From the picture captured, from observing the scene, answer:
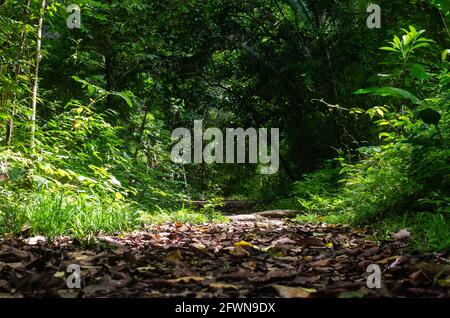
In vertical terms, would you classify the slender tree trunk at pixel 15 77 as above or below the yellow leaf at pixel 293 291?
above

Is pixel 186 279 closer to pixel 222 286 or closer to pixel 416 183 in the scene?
pixel 222 286

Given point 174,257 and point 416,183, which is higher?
point 416,183

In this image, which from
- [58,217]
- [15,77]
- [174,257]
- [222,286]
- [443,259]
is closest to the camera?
[222,286]

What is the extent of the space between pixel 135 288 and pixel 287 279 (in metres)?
0.68

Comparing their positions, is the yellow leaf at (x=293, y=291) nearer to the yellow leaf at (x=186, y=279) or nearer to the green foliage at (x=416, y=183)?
the yellow leaf at (x=186, y=279)

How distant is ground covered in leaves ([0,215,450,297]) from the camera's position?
1743mm

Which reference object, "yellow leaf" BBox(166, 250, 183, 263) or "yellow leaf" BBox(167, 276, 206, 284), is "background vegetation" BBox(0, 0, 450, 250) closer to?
"yellow leaf" BBox(166, 250, 183, 263)

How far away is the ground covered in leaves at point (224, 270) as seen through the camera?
1743 millimetres

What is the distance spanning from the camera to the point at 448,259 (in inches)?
86.9

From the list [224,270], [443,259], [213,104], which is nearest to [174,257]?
[224,270]

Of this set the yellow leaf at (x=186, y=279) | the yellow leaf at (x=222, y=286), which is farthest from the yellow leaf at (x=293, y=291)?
the yellow leaf at (x=186, y=279)

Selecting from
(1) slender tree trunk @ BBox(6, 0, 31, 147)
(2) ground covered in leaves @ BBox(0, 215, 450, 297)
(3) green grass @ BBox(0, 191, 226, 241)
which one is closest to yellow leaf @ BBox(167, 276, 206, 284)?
(2) ground covered in leaves @ BBox(0, 215, 450, 297)

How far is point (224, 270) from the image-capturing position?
85.4 inches

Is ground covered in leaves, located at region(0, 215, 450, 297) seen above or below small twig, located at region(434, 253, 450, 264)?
below
